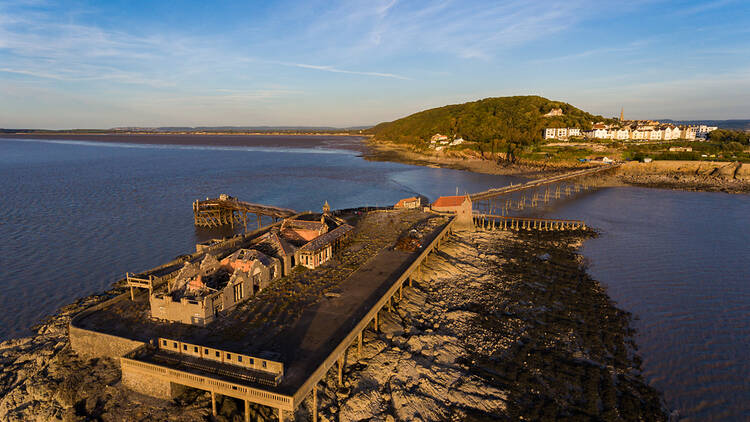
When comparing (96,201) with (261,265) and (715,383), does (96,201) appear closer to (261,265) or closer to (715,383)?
(261,265)

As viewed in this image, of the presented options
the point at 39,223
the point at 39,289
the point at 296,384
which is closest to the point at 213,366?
the point at 296,384

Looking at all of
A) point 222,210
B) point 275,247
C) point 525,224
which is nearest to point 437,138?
point 525,224

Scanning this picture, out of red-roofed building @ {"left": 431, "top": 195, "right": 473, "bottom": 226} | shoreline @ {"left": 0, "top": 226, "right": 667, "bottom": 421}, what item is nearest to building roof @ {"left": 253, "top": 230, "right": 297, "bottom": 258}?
shoreline @ {"left": 0, "top": 226, "right": 667, "bottom": 421}

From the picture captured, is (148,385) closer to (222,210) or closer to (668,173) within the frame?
(222,210)

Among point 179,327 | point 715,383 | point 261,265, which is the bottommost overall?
point 715,383

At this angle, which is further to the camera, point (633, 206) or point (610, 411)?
point (633, 206)
